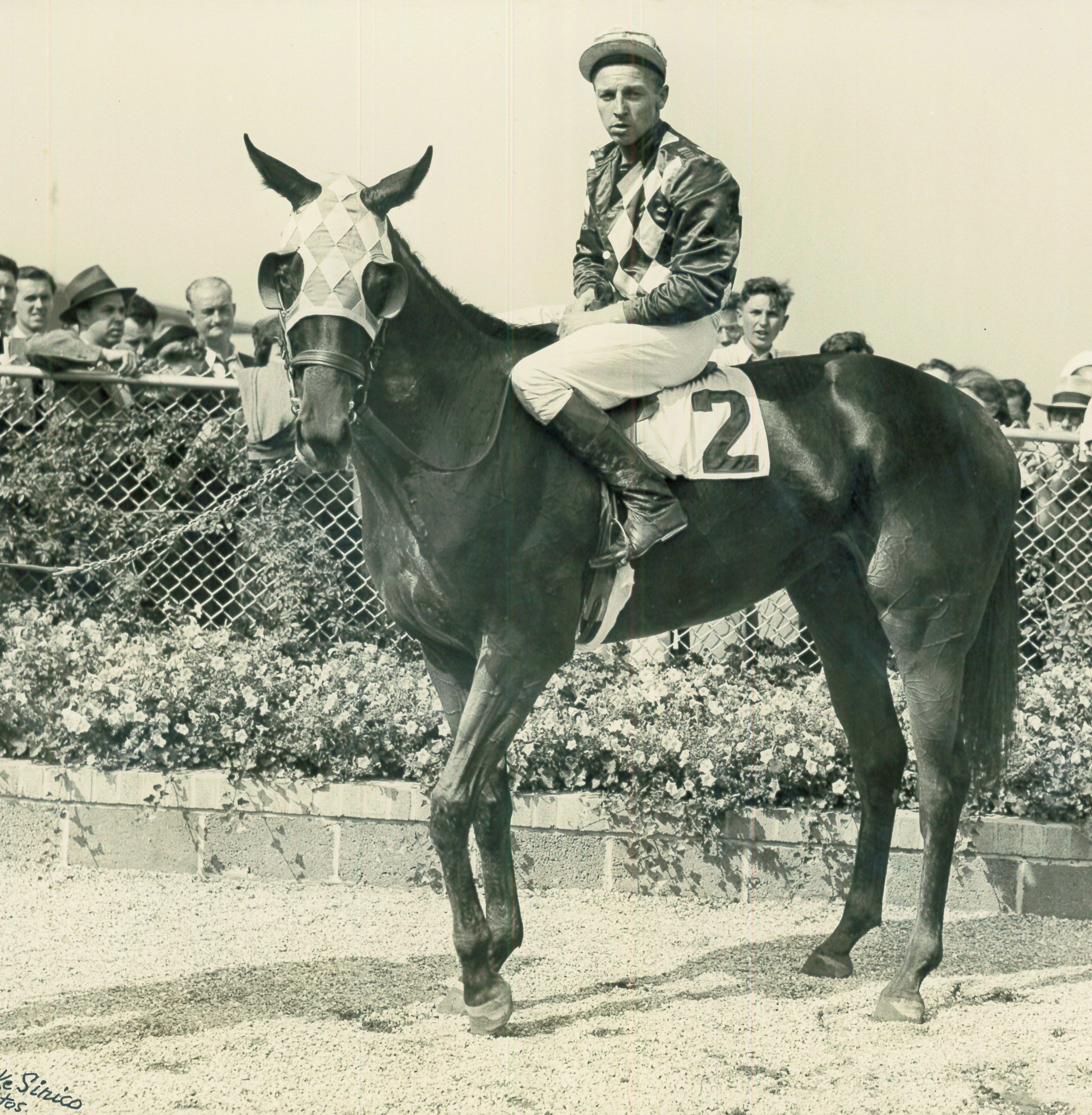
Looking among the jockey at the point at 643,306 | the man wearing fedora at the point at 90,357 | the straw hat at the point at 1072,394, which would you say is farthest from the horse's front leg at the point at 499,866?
the straw hat at the point at 1072,394

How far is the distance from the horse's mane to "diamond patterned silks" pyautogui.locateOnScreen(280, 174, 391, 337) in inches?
5.5

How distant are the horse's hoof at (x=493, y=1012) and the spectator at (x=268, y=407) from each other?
336cm

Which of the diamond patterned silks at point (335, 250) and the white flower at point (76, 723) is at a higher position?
the diamond patterned silks at point (335, 250)

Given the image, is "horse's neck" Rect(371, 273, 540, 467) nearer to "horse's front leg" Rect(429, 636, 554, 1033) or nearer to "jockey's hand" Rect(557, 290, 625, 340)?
"jockey's hand" Rect(557, 290, 625, 340)

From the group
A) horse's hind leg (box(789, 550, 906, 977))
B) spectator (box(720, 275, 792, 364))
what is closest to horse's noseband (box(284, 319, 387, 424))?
horse's hind leg (box(789, 550, 906, 977))

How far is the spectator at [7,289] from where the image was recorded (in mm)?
7781

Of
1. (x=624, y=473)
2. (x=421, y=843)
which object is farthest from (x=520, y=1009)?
(x=624, y=473)

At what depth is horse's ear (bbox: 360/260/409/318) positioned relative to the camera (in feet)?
13.9

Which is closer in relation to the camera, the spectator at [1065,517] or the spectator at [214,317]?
the spectator at [1065,517]

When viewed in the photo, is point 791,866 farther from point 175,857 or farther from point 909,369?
point 175,857

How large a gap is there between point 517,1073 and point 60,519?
4880mm

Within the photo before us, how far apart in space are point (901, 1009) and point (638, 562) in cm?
180

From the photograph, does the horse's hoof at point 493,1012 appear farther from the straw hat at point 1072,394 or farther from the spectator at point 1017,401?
the spectator at point 1017,401
